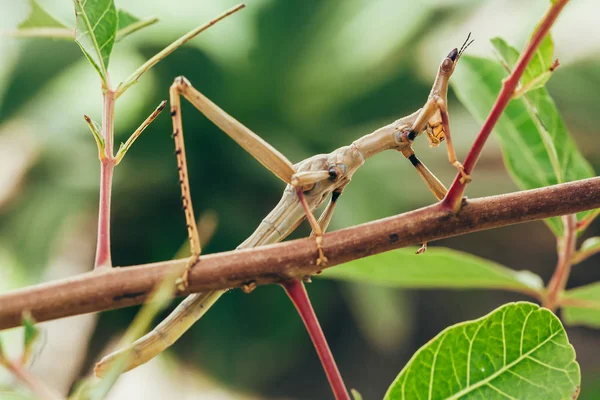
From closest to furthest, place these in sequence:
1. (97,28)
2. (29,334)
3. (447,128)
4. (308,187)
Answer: (29,334), (97,28), (447,128), (308,187)

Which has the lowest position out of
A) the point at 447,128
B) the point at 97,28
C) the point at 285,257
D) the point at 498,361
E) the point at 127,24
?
the point at 498,361

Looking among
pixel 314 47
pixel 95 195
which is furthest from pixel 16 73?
pixel 314 47

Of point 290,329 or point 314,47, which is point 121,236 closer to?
point 290,329

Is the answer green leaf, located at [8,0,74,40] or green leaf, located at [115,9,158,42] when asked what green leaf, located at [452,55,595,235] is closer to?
green leaf, located at [115,9,158,42]

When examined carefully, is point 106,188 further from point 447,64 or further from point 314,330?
point 447,64

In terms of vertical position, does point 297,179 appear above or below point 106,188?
above

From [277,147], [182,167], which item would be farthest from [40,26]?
[277,147]
